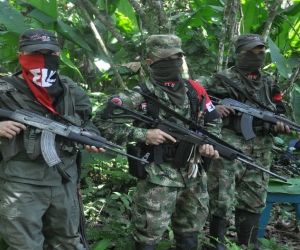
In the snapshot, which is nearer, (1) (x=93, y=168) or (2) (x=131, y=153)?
(2) (x=131, y=153)

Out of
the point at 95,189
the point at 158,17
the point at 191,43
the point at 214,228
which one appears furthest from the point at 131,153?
the point at 191,43

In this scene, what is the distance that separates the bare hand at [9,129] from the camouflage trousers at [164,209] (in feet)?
3.57

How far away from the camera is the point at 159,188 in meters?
3.40

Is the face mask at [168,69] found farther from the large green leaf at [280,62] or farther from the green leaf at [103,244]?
the large green leaf at [280,62]

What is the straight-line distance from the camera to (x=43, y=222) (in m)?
3.23

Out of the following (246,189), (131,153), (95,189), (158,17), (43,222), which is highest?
(158,17)

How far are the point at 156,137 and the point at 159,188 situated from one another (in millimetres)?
408

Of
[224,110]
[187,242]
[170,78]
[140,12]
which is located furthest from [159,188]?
[140,12]

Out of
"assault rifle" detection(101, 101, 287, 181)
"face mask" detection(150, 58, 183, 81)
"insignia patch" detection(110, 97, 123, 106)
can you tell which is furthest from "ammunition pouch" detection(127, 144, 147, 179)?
"face mask" detection(150, 58, 183, 81)

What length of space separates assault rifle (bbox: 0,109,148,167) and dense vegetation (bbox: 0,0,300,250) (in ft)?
3.66

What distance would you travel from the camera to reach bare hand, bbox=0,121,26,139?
2.89 metres

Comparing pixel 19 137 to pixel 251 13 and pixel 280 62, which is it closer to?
pixel 280 62

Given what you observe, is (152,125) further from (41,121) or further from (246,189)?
(246,189)

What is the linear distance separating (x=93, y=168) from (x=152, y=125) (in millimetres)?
2009
